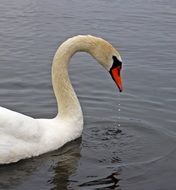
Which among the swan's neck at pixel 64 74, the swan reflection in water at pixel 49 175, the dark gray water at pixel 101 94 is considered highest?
the swan's neck at pixel 64 74

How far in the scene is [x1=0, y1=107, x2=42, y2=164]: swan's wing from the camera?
24.8 feet

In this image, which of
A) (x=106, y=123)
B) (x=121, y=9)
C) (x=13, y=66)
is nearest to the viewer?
(x=106, y=123)

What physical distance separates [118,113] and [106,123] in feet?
1.81

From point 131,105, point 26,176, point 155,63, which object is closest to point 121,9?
point 155,63

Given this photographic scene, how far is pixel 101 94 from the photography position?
1090cm

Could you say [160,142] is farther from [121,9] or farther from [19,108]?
[121,9]

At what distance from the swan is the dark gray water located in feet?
0.55

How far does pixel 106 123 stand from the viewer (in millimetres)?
9516

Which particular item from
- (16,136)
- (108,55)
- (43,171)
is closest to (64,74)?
(108,55)

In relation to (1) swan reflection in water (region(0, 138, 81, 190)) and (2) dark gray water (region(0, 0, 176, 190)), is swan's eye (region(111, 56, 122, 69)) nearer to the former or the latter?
(2) dark gray water (region(0, 0, 176, 190))

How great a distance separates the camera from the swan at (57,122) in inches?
300

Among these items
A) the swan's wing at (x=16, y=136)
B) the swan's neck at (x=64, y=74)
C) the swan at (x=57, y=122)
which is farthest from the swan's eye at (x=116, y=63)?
the swan's wing at (x=16, y=136)

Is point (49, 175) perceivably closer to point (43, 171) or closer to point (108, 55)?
point (43, 171)

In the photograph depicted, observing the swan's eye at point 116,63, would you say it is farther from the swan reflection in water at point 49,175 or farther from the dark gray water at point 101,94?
the swan reflection in water at point 49,175
